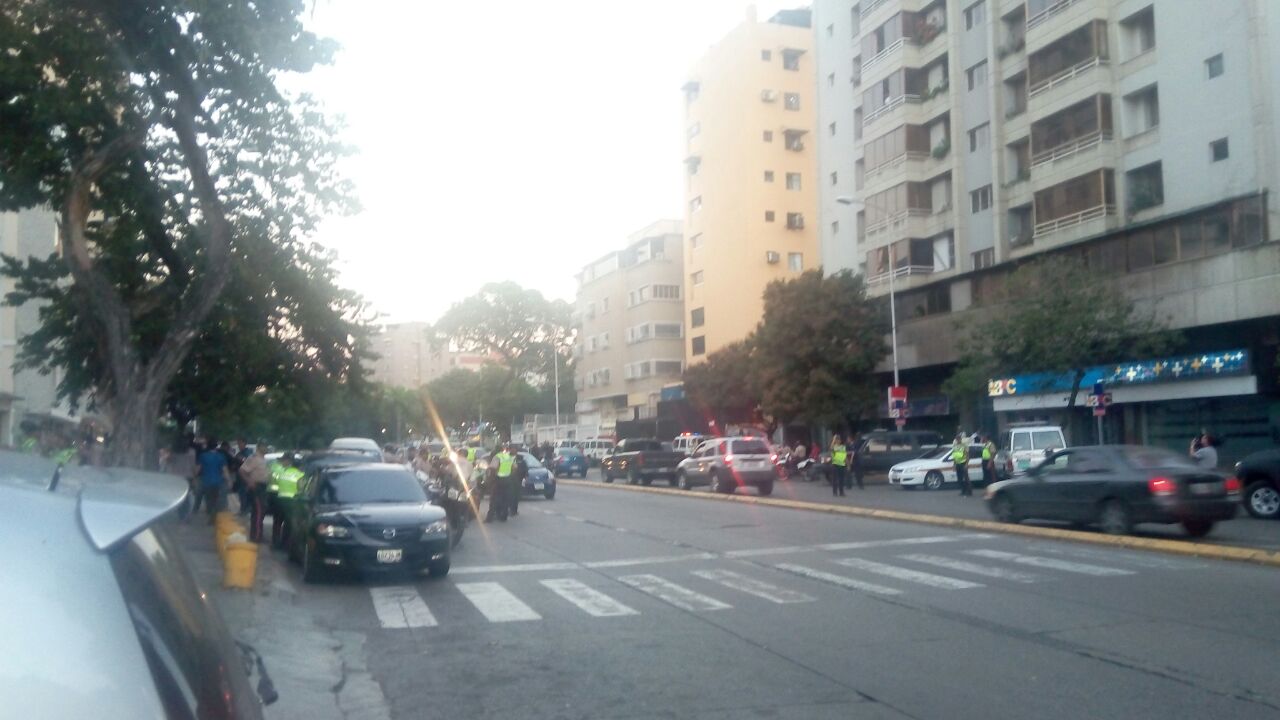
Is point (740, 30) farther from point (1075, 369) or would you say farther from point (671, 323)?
point (1075, 369)

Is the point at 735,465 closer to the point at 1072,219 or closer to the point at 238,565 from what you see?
the point at 1072,219

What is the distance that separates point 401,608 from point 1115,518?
11683 millimetres

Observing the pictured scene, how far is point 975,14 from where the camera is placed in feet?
159

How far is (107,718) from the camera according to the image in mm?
1998

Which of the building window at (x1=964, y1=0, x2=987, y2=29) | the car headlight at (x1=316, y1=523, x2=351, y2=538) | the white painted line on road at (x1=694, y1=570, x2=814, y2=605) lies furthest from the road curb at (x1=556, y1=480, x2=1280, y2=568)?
the building window at (x1=964, y1=0, x2=987, y2=29)

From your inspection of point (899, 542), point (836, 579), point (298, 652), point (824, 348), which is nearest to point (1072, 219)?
point (824, 348)

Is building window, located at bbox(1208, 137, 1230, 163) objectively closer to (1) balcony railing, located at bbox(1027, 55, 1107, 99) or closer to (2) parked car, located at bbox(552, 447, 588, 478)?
(1) balcony railing, located at bbox(1027, 55, 1107, 99)

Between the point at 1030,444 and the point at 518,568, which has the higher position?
the point at 1030,444

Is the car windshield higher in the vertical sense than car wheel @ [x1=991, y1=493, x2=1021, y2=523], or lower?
higher

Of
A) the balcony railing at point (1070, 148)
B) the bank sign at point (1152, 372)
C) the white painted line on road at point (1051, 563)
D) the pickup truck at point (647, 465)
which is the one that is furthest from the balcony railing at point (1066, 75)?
the white painted line on road at point (1051, 563)

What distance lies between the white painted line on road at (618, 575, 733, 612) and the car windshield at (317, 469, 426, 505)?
3.46 metres

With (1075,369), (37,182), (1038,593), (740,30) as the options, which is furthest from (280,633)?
(740,30)

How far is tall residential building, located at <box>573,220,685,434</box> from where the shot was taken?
80438mm

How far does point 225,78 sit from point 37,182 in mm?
3741
